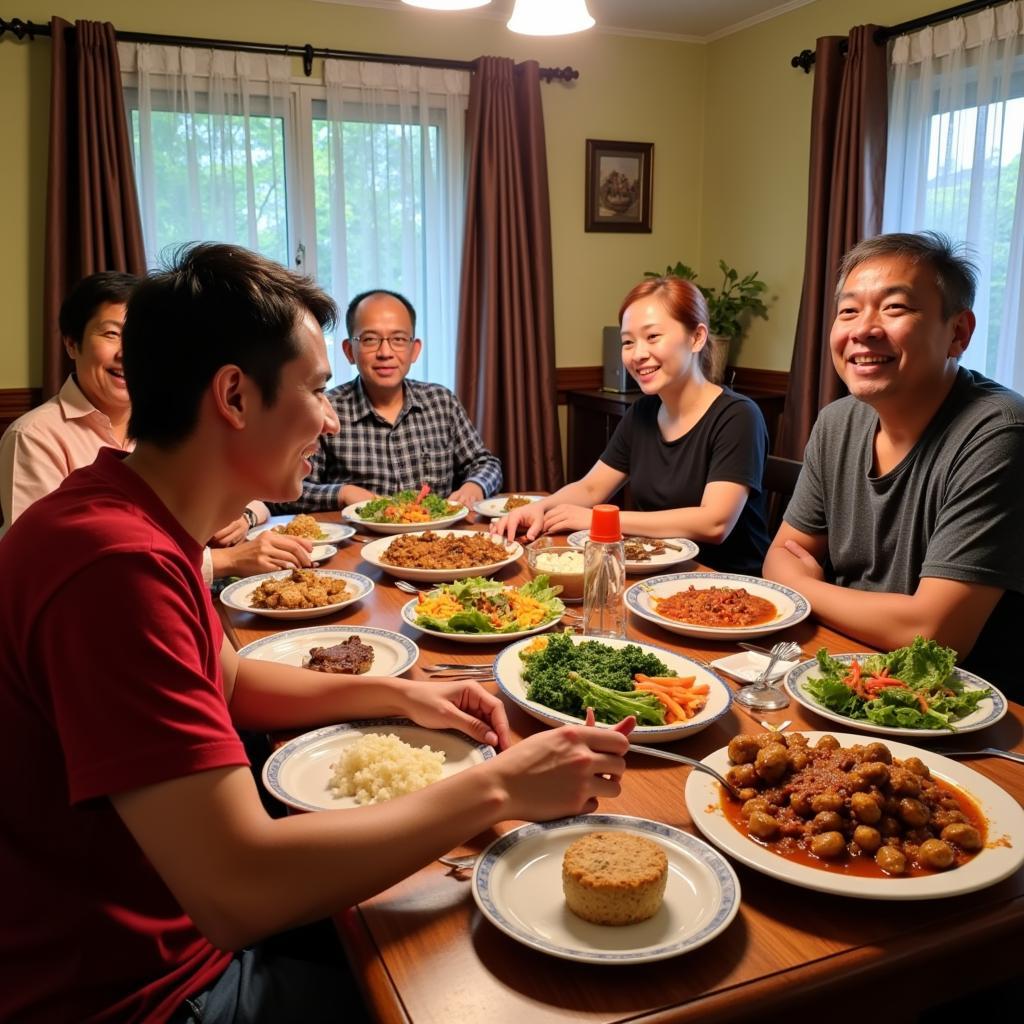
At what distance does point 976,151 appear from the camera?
375 centimetres

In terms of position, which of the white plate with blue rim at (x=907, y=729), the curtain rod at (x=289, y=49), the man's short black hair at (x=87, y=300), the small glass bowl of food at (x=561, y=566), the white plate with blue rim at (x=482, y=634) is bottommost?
the white plate with blue rim at (x=482, y=634)

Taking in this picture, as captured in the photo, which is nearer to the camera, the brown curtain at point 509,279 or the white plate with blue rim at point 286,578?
the white plate with blue rim at point 286,578

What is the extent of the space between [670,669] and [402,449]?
2.29 metres

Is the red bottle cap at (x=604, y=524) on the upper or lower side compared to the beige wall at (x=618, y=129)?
lower

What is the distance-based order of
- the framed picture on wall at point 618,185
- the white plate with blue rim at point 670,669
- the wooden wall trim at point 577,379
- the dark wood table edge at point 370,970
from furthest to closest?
the wooden wall trim at point 577,379
the framed picture on wall at point 618,185
the white plate with blue rim at point 670,669
the dark wood table edge at point 370,970

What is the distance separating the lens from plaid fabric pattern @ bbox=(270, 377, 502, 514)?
3.58 m

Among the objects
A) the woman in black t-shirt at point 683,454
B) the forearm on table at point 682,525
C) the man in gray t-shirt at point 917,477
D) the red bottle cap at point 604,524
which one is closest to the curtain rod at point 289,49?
the woman in black t-shirt at point 683,454

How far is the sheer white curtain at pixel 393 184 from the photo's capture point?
458 cm

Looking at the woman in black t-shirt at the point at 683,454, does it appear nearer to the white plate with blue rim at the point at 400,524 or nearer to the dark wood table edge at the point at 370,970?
the white plate with blue rim at the point at 400,524

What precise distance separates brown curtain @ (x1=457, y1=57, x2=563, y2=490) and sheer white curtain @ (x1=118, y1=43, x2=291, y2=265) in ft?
3.34

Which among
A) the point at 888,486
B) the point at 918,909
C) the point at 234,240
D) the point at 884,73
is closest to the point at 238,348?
the point at 918,909

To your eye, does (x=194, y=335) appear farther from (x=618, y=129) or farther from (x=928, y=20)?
(x=618, y=129)

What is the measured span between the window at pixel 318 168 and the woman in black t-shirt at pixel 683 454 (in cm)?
213

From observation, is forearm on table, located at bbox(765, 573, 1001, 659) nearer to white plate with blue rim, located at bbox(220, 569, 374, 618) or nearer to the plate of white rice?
the plate of white rice
